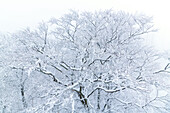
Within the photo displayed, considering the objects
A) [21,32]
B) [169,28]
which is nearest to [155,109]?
[21,32]

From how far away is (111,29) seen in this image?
228 inches

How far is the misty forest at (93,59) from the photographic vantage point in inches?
192

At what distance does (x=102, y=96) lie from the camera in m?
6.24

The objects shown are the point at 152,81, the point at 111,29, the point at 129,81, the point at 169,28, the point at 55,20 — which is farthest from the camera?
the point at 169,28

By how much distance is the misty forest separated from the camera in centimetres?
488

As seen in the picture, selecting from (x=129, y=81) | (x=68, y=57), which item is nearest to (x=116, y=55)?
(x=129, y=81)

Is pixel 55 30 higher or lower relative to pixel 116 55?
higher

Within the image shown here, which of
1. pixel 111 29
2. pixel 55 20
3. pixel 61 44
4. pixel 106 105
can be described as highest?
pixel 55 20

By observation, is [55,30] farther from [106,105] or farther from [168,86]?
[168,86]

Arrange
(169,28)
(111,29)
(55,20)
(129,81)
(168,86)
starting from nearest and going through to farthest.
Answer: (129,81) < (168,86) < (111,29) < (55,20) < (169,28)

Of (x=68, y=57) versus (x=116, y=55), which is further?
(x=68, y=57)

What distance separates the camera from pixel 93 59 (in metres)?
4.94

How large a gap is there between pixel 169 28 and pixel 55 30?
2993 inches

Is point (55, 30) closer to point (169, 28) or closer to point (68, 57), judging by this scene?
point (68, 57)
